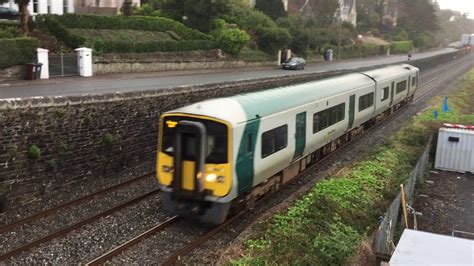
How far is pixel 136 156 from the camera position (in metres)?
16.5

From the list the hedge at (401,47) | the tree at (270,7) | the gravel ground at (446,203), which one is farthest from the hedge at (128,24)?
the hedge at (401,47)

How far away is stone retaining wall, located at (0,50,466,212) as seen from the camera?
1220cm

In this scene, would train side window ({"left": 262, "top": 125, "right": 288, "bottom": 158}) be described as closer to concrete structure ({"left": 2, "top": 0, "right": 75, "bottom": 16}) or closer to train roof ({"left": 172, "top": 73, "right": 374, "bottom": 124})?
train roof ({"left": 172, "top": 73, "right": 374, "bottom": 124})

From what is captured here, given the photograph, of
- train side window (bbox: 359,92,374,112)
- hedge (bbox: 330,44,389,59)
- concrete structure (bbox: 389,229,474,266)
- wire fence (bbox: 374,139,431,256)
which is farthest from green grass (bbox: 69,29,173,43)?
hedge (bbox: 330,44,389,59)

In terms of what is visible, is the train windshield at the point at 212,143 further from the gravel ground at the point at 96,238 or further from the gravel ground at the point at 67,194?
the gravel ground at the point at 67,194

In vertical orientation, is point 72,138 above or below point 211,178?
above

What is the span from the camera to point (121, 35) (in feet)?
120

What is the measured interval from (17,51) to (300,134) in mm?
17293

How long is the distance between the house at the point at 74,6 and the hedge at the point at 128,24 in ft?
25.3

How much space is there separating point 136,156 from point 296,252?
8145mm

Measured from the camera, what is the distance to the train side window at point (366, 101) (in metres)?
20.7

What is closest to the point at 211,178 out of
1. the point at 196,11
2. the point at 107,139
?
the point at 107,139

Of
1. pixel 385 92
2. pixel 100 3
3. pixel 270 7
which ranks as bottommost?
pixel 385 92

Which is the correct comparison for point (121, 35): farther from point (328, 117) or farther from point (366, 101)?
point (328, 117)
